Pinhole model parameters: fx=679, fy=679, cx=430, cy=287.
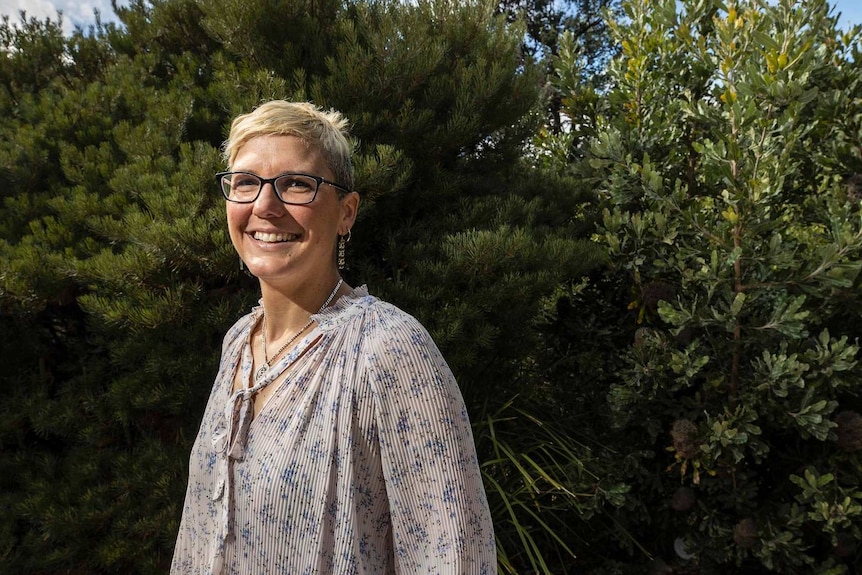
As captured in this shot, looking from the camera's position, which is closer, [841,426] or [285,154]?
[285,154]

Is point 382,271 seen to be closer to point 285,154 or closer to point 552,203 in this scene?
point 552,203


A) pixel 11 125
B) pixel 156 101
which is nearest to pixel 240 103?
pixel 156 101

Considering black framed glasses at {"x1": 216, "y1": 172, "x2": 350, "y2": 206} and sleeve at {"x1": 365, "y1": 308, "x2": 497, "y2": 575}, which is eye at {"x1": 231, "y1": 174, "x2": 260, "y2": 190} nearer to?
black framed glasses at {"x1": 216, "y1": 172, "x2": 350, "y2": 206}

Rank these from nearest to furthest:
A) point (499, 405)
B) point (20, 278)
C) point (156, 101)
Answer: point (20, 278)
point (156, 101)
point (499, 405)

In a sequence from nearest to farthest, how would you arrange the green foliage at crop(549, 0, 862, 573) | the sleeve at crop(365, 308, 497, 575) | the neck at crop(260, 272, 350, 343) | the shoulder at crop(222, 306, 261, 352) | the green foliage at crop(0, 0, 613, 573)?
the sleeve at crop(365, 308, 497, 575), the neck at crop(260, 272, 350, 343), the shoulder at crop(222, 306, 261, 352), the green foliage at crop(0, 0, 613, 573), the green foliage at crop(549, 0, 862, 573)

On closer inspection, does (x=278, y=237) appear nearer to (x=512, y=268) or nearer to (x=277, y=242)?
(x=277, y=242)

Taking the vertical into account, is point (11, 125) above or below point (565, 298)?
above

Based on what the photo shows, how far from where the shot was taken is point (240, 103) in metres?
3.19

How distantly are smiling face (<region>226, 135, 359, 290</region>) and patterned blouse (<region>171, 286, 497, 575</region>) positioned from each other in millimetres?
147

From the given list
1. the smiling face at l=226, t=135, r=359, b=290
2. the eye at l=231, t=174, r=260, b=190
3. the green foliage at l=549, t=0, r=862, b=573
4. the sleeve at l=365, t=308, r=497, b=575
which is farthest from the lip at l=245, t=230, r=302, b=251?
the green foliage at l=549, t=0, r=862, b=573

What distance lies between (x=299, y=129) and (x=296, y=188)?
0.43 ft

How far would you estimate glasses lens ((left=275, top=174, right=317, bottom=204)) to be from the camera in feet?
4.82

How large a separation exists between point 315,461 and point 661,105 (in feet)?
10.6

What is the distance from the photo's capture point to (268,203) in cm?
146
